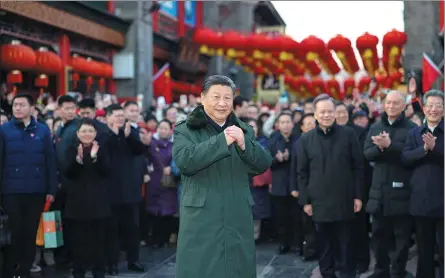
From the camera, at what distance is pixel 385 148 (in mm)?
6336

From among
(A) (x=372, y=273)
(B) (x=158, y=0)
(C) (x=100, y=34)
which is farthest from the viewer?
(B) (x=158, y=0)

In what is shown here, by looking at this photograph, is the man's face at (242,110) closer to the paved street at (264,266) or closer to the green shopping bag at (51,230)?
the paved street at (264,266)

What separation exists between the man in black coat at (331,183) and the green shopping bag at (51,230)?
276 cm

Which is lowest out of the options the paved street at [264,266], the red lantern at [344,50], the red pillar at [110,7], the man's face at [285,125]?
the paved street at [264,266]

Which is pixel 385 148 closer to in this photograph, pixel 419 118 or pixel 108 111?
pixel 419 118

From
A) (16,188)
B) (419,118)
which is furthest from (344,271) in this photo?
(16,188)

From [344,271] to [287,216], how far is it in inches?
92.7

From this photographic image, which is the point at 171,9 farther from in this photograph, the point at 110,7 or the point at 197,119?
the point at 197,119

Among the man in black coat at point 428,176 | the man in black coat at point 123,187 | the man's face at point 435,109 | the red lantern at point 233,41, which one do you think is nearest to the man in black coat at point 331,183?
the man in black coat at point 428,176

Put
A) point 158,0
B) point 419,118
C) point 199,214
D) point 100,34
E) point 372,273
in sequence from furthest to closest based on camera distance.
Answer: point 158,0 → point 100,34 → point 419,118 → point 372,273 → point 199,214

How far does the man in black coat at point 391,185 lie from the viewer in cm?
630

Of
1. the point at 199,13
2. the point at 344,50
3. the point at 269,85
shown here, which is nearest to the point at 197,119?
the point at 344,50

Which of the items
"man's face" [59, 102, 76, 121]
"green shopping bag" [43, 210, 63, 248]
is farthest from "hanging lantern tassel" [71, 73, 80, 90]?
"green shopping bag" [43, 210, 63, 248]

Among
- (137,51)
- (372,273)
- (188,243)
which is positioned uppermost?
(137,51)
